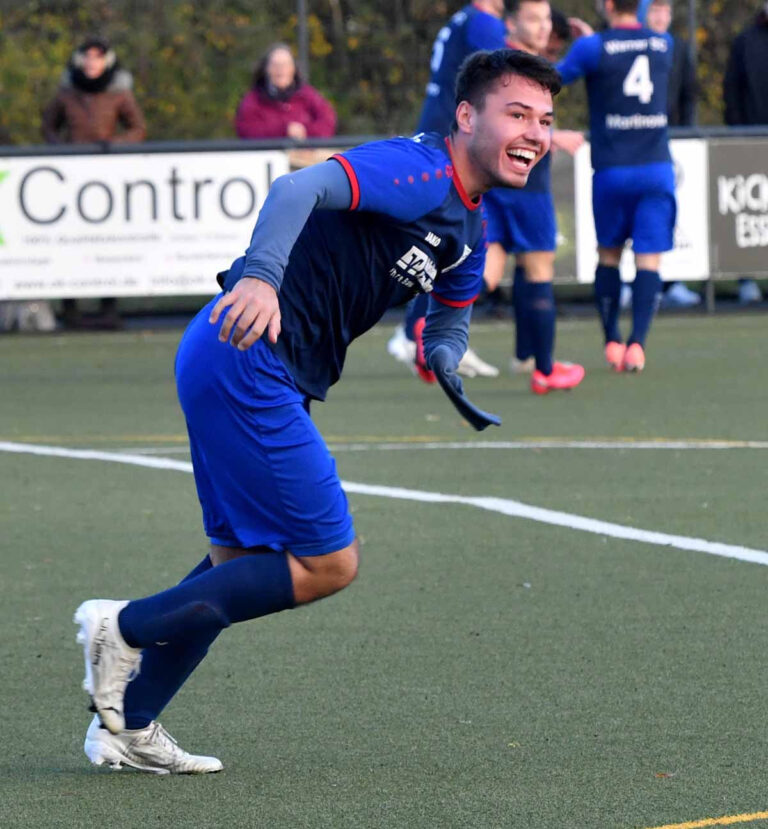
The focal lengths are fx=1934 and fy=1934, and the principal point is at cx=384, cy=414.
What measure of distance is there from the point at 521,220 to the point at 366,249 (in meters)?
7.08

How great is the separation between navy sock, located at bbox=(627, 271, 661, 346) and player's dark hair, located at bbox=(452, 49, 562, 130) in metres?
7.60

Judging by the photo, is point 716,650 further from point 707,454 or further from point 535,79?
point 707,454

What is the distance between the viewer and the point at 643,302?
12055 mm

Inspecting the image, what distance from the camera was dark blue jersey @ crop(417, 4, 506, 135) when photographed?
11125mm

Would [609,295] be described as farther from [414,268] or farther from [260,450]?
[260,450]

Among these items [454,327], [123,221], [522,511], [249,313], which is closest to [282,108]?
[123,221]

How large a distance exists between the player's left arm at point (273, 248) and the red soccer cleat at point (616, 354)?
834 cm

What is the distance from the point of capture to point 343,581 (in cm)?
424

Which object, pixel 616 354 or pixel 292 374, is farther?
pixel 616 354

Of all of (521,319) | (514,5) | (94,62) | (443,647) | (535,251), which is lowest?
(443,647)

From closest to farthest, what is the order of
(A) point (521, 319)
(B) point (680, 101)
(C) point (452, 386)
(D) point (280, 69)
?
(C) point (452, 386) → (A) point (521, 319) → (D) point (280, 69) → (B) point (680, 101)

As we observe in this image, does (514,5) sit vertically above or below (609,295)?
above

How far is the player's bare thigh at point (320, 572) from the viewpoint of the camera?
165 inches

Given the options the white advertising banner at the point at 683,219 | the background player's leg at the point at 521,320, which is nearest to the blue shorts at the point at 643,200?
the background player's leg at the point at 521,320
